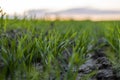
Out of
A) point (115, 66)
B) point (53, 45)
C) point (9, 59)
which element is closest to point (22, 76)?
point (9, 59)

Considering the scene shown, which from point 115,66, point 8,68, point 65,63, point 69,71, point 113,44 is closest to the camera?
point 69,71

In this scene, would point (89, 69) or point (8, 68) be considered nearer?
point (8, 68)

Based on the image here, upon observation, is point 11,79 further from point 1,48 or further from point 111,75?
point 111,75

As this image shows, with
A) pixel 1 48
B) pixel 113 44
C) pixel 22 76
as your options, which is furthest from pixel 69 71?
pixel 113 44

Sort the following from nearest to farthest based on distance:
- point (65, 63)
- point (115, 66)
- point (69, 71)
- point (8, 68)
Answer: point (69, 71)
point (8, 68)
point (65, 63)
point (115, 66)

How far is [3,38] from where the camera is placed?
294 cm

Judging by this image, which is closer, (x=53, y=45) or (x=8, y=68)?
(x=8, y=68)

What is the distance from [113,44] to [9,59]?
146cm

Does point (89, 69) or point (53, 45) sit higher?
point (53, 45)

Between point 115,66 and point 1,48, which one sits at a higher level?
point 1,48

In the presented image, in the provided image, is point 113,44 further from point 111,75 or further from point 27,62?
point 27,62

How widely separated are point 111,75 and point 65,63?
383mm

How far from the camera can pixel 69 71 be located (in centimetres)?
211

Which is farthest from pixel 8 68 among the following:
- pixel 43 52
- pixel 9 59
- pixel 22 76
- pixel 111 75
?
pixel 111 75
